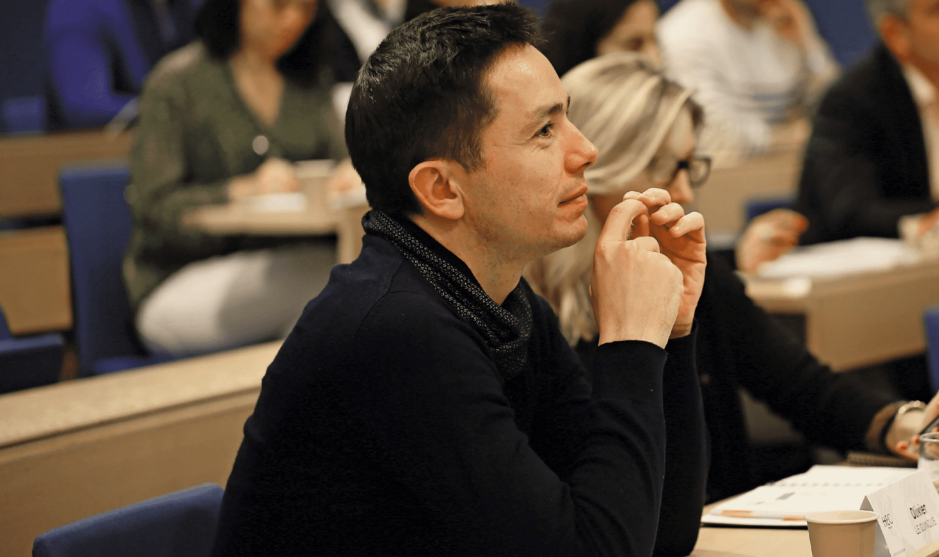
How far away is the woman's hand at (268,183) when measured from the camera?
2.88 metres

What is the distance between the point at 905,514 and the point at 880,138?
215cm

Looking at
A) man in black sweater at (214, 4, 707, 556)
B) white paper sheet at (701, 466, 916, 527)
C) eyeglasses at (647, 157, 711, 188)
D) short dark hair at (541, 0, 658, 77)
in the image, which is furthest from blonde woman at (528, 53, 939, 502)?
short dark hair at (541, 0, 658, 77)

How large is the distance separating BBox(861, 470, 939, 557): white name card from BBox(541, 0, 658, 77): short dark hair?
1.98 meters

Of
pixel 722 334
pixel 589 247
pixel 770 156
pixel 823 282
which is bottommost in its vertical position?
pixel 770 156

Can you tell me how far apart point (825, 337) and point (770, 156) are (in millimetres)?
1906

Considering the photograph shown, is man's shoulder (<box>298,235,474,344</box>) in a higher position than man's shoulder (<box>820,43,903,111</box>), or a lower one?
higher

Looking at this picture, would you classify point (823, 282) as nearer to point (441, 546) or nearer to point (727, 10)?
point (441, 546)

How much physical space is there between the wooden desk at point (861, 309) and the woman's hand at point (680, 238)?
1.04m

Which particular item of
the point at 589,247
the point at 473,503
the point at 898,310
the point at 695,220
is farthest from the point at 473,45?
the point at 898,310

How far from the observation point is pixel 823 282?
2.28 metres

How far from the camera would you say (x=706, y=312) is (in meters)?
1.66

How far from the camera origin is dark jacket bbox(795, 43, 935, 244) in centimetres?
291

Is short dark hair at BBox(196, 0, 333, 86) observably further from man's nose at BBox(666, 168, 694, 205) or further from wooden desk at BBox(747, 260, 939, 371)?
man's nose at BBox(666, 168, 694, 205)

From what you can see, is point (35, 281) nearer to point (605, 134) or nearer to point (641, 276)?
point (605, 134)
